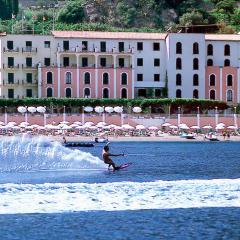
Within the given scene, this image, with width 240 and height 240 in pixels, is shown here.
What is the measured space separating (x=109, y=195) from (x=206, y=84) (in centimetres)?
7675

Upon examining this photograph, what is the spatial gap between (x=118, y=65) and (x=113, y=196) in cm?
7468

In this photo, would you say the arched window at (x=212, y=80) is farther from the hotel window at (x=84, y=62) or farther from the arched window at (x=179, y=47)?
the hotel window at (x=84, y=62)

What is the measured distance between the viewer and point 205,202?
2592cm

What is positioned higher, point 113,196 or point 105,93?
point 113,196


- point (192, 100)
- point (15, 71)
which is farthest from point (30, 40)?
point (192, 100)

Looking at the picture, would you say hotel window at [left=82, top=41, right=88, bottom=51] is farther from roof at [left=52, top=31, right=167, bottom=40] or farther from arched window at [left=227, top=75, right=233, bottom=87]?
arched window at [left=227, top=75, right=233, bottom=87]

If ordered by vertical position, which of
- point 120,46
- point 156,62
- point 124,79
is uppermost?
point 120,46

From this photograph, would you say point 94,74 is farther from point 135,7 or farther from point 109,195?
point 109,195

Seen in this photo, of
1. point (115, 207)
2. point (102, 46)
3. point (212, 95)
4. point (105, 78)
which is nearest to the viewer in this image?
point (115, 207)

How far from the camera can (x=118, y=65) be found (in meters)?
101

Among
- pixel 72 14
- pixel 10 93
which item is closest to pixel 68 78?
pixel 10 93

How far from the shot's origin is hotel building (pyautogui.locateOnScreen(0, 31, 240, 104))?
98.9 meters

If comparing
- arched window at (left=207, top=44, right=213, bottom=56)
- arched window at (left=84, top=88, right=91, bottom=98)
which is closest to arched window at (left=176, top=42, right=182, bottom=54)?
arched window at (left=207, top=44, right=213, bottom=56)

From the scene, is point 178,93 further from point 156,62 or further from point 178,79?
point 156,62
